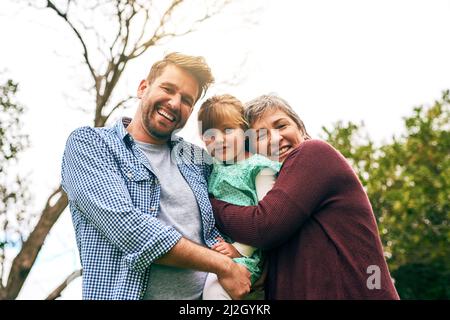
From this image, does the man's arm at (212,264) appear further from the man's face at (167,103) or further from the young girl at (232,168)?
the man's face at (167,103)

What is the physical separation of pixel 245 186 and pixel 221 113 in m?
0.54

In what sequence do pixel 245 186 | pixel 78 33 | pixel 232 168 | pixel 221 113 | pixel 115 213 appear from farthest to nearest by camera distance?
pixel 78 33, pixel 221 113, pixel 232 168, pixel 245 186, pixel 115 213

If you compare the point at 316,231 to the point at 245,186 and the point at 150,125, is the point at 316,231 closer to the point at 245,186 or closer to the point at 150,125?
the point at 245,186

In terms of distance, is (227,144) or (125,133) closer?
(125,133)

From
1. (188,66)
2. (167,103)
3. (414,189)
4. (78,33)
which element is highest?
(78,33)

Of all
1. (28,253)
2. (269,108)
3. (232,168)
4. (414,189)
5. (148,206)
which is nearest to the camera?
(148,206)

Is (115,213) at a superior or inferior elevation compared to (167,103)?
inferior

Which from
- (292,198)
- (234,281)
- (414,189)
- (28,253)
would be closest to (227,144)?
(292,198)

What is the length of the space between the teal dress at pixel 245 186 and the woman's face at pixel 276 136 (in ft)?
0.32

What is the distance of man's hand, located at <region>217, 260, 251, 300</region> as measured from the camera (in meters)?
2.16

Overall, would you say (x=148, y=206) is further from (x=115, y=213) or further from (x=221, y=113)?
(x=221, y=113)

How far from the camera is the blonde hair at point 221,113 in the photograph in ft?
8.92

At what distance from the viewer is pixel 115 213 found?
2.07 meters
